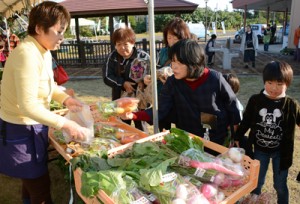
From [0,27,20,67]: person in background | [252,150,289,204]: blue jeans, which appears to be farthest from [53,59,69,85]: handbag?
[0,27,20,67]: person in background

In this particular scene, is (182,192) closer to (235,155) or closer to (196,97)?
(235,155)

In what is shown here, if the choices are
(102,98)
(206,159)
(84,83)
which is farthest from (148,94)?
(84,83)

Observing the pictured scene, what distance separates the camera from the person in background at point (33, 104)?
5.10 ft

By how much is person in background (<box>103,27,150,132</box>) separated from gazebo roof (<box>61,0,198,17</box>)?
8436 millimetres

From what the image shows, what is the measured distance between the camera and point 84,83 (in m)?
9.48

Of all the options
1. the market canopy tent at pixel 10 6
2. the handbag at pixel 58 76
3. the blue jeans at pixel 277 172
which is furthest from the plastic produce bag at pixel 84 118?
the market canopy tent at pixel 10 6

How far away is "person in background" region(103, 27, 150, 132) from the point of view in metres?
2.99

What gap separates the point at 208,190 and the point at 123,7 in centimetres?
1095

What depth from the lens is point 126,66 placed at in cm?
315

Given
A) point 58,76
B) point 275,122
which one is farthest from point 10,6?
point 275,122

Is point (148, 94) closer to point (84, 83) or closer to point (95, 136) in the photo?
point (95, 136)

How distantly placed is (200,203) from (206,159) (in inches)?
11.4

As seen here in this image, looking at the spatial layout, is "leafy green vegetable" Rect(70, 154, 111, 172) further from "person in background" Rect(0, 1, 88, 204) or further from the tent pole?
the tent pole

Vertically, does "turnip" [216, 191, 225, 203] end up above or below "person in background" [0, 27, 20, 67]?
below
